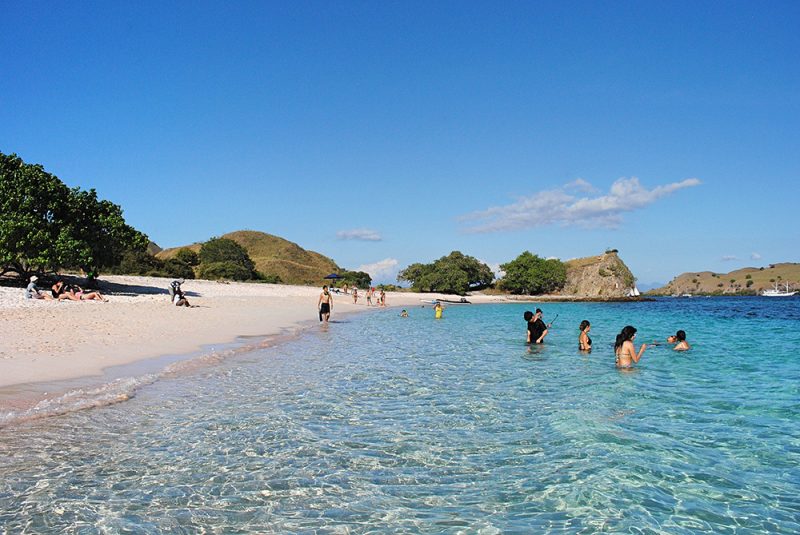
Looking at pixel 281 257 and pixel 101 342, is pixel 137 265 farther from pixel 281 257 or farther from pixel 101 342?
pixel 281 257

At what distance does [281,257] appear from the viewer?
145500 millimetres

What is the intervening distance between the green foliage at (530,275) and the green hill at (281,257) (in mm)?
42897

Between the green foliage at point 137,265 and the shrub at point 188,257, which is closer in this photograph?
the green foliage at point 137,265

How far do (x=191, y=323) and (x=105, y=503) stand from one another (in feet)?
62.8

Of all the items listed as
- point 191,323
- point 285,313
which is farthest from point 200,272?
point 191,323

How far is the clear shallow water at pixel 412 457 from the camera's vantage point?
505cm


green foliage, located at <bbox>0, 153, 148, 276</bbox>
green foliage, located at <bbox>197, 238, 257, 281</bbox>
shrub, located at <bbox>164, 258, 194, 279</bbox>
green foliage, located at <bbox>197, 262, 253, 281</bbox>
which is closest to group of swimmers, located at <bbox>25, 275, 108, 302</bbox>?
green foliage, located at <bbox>0, 153, 148, 276</bbox>

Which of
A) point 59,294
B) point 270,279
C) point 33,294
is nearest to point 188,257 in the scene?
point 270,279

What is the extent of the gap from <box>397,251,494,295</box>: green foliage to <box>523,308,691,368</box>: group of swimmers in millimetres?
78887

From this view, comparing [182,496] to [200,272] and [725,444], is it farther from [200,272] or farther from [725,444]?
[200,272]

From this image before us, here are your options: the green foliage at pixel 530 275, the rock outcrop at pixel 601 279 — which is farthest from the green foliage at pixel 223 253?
the rock outcrop at pixel 601 279

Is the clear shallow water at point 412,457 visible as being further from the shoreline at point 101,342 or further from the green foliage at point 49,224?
the green foliage at point 49,224

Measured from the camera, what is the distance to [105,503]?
5.20 meters

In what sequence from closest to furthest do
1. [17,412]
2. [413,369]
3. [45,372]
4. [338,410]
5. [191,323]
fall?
[17,412]
[338,410]
[45,372]
[413,369]
[191,323]
